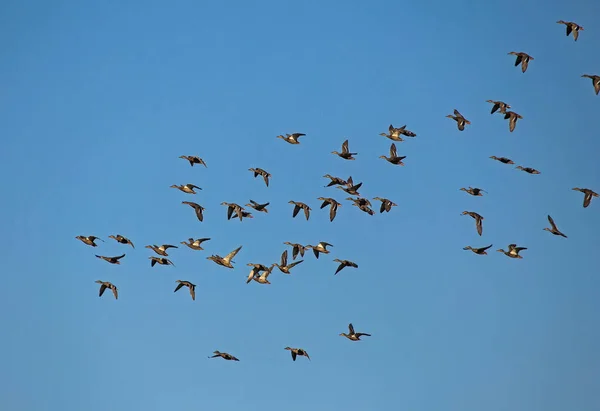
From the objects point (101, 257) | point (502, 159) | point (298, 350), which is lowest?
point (298, 350)

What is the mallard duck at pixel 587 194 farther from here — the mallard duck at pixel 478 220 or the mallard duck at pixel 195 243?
the mallard duck at pixel 195 243

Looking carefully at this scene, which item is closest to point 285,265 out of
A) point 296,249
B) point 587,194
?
point 296,249

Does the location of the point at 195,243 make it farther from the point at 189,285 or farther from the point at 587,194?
the point at 587,194

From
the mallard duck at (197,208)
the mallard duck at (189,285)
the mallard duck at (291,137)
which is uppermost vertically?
the mallard duck at (291,137)

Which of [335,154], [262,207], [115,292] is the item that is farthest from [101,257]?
[335,154]

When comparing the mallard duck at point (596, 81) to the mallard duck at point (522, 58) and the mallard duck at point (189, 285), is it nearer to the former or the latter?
the mallard duck at point (522, 58)

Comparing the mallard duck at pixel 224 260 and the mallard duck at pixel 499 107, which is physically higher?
the mallard duck at pixel 499 107

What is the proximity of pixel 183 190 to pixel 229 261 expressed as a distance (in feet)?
19.6

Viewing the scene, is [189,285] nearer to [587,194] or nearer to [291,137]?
[291,137]

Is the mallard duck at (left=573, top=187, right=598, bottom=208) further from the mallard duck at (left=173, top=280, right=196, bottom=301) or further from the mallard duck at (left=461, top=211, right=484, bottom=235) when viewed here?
the mallard duck at (left=173, top=280, right=196, bottom=301)

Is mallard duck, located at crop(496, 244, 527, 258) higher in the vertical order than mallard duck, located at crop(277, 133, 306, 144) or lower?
lower

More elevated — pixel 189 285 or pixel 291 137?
pixel 291 137

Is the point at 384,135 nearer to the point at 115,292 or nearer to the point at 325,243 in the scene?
the point at 325,243

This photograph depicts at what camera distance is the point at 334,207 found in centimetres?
8681
